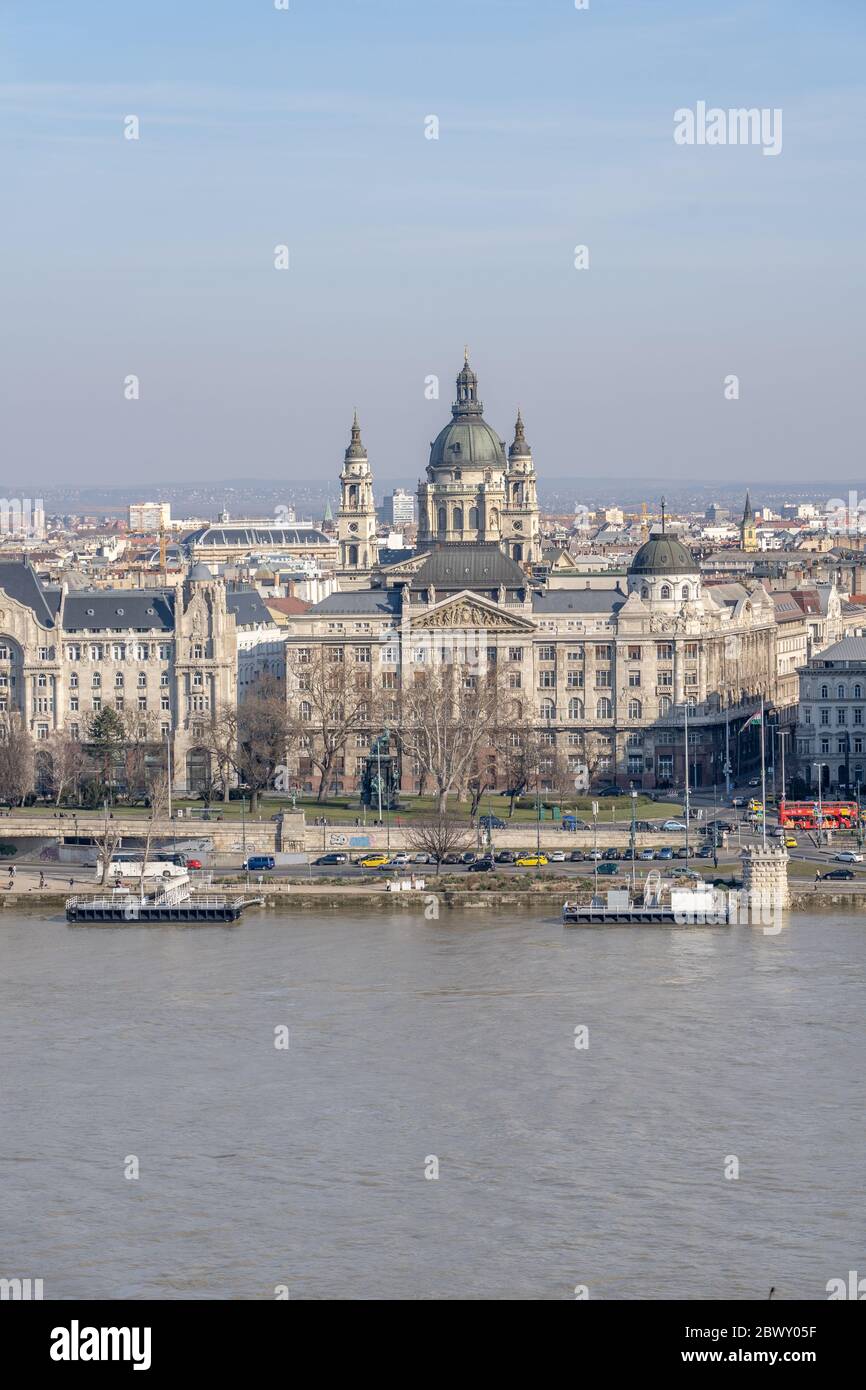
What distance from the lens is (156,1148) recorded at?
1325 inches

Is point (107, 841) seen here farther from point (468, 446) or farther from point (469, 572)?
point (468, 446)

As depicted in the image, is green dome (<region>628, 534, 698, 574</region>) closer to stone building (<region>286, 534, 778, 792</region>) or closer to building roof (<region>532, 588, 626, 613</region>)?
stone building (<region>286, 534, 778, 792</region>)

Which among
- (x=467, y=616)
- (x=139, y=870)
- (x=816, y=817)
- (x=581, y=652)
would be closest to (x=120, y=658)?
(x=467, y=616)

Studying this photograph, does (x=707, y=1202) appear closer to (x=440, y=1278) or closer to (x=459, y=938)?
(x=440, y=1278)

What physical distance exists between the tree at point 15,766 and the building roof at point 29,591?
5.30m

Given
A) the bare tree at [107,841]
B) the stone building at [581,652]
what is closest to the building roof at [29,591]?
the stone building at [581,652]

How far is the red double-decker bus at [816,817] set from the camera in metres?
62.2

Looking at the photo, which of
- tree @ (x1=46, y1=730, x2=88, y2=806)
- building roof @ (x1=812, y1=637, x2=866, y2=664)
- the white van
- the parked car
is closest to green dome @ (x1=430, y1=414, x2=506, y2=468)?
building roof @ (x1=812, y1=637, x2=866, y2=664)

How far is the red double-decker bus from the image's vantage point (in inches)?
Result: 2447

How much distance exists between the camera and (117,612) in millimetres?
73625

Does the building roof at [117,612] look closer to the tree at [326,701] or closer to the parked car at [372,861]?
the tree at [326,701]

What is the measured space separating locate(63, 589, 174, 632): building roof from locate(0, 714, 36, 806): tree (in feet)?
17.4

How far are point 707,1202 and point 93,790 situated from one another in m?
35.8

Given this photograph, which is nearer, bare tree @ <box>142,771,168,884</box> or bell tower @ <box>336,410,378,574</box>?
bare tree @ <box>142,771,168,884</box>
